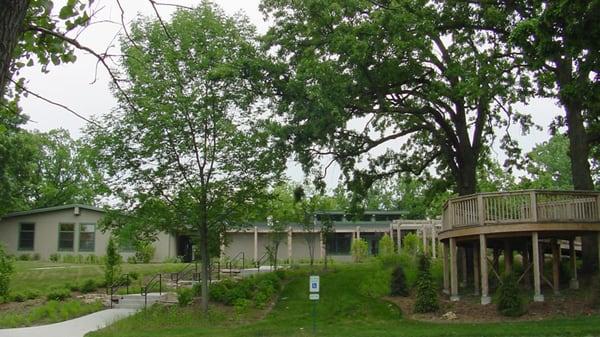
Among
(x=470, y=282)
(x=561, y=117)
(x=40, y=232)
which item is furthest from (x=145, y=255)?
(x=561, y=117)

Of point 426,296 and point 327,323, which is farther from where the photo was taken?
point 426,296

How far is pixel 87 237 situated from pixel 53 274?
33.7 feet

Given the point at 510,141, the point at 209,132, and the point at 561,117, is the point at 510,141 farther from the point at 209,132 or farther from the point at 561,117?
the point at 209,132

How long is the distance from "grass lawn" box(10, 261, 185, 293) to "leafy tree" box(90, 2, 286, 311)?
727 cm

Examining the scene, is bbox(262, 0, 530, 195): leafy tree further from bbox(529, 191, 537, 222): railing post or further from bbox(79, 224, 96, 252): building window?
bbox(79, 224, 96, 252): building window

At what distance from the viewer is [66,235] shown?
38406 mm

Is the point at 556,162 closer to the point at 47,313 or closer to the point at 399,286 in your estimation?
the point at 399,286

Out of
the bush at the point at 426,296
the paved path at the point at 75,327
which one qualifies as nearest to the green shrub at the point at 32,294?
the paved path at the point at 75,327

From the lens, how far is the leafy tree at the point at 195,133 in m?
→ 19.8

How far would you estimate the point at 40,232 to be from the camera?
125ft

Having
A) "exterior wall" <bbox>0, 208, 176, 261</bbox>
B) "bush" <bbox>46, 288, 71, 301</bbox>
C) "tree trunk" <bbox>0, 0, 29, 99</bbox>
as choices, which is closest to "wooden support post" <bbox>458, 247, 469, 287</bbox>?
"bush" <bbox>46, 288, 71, 301</bbox>

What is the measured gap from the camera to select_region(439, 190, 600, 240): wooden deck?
59.4 ft

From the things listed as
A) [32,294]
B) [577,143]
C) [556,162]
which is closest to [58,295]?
[32,294]

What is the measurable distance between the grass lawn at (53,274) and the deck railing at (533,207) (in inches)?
625
